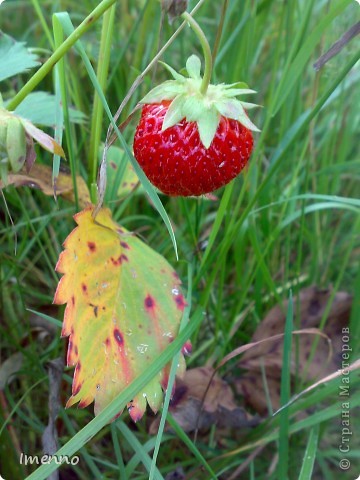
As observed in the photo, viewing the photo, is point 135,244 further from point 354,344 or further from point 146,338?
point 354,344

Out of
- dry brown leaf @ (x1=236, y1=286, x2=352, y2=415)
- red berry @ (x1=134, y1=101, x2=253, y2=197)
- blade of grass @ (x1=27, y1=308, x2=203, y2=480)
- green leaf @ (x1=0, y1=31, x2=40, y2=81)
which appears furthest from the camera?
dry brown leaf @ (x1=236, y1=286, x2=352, y2=415)

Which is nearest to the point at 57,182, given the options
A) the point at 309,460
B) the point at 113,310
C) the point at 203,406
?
the point at 113,310

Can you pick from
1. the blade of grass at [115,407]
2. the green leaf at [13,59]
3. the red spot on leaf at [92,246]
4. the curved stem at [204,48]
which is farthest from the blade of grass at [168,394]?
the green leaf at [13,59]

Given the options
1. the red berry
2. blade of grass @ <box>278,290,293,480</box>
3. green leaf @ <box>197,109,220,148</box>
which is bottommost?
blade of grass @ <box>278,290,293,480</box>

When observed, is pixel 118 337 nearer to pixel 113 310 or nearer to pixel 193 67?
pixel 113 310

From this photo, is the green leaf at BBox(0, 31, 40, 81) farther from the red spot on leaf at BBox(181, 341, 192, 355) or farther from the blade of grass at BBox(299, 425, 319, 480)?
the blade of grass at BBox(299, 425, 319, 480)

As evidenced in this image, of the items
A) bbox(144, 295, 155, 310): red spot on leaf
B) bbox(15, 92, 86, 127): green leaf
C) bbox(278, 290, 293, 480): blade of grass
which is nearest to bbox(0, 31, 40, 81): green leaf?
bbox(15, 92, 86, 127): green leaf
